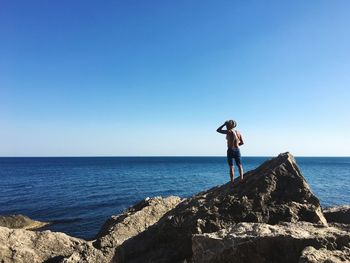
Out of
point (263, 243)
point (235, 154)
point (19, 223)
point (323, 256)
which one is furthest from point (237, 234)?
point (19, 223)

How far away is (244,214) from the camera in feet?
29.4

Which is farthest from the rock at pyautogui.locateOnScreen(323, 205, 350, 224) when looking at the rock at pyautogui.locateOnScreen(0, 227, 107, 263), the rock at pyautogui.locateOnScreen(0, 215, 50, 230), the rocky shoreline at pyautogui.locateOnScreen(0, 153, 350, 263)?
the rock at pyautogui.locateOnScreen(0, 215, 50, 230)

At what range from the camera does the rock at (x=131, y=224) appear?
10.9m

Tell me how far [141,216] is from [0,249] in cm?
540

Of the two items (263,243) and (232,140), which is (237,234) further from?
(232,140)

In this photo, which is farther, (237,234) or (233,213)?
(233,213)

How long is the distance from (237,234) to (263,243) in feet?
2.10

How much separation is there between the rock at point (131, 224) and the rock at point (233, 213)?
1.49 m

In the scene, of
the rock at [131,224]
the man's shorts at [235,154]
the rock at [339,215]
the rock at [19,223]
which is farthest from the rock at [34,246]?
the rock at [19,223]

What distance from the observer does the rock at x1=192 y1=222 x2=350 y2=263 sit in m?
6.30

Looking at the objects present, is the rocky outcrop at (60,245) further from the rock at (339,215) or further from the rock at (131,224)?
the rock at (339,215)

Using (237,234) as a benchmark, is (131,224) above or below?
below

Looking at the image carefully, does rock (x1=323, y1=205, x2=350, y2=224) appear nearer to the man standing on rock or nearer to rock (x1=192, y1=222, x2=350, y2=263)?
the man standing on rock

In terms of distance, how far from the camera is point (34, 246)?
1191 centimetres
